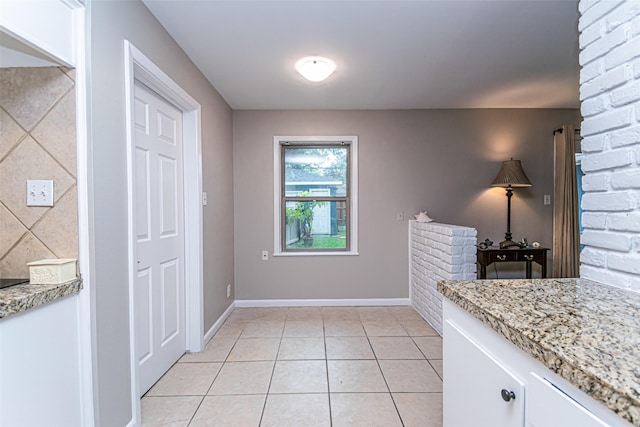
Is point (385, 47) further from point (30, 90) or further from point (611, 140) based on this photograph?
point (30, 90)

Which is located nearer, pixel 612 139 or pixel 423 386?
pixel 612 139

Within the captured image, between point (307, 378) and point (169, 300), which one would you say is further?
point (169, 300)

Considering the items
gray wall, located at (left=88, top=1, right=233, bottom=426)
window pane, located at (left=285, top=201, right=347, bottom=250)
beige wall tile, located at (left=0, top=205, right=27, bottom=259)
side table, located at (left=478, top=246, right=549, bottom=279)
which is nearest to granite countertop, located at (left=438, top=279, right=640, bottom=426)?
gray wall, located at (left=88, top=1, right=233, bottom=426)

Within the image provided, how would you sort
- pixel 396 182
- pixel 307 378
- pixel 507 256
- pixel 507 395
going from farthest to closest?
1. pixel 396 182
2. pixel 507 256
3. pixel 307 378
4. pixel 507 395

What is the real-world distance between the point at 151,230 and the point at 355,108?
2525 mm

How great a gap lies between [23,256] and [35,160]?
15.2 inches

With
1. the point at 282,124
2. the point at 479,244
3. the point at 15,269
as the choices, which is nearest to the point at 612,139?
the point at 15,269

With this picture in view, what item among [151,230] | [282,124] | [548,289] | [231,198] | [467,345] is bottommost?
[467,345]

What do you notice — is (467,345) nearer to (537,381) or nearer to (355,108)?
(537,381)

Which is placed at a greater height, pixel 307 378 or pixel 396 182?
pixel 396 182

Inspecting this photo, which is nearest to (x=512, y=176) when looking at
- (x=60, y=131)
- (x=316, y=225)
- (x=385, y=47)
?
(x=385, y=47)

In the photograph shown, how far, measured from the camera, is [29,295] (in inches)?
39.1

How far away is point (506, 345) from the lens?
791 millimetres

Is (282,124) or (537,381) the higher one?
(282,124)
